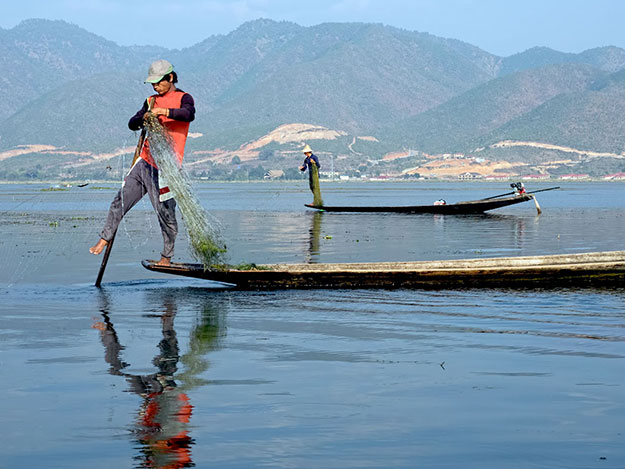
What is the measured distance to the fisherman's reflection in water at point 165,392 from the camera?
5496 mm

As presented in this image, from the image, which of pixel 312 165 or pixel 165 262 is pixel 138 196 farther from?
pixel 312 165

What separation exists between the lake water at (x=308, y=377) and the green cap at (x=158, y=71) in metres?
2.66

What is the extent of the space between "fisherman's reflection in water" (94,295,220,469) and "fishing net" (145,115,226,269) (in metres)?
2.45

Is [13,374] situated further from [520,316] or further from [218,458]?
[520,316]

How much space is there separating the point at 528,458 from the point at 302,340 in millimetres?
4075

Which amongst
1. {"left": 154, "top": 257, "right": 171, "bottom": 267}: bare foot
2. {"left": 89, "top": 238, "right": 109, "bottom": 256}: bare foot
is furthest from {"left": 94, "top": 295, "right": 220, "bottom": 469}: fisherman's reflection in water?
{"left": 154, "top": 257, "right": 171, "bottom": 267}: bare foot

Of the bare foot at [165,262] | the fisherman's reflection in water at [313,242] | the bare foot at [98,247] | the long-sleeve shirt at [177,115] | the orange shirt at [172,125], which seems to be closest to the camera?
the long-sleeve shirt at [177,115]

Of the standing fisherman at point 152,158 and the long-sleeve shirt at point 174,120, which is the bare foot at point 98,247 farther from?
the long-sleeve shirt at point 174,120

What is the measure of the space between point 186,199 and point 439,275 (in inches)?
131

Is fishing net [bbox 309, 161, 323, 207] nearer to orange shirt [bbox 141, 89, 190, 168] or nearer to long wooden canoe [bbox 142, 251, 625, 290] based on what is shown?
long wooden canoe [bbox 142, 251, 625, 290]

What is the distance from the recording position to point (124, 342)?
9094mm

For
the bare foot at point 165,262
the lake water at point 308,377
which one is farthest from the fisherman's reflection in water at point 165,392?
the bare foot at point 165,262

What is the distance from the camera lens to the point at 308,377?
294 inches

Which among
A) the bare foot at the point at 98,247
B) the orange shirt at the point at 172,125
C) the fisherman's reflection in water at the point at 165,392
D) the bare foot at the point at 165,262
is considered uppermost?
the orange shirt at the point at 172,125
